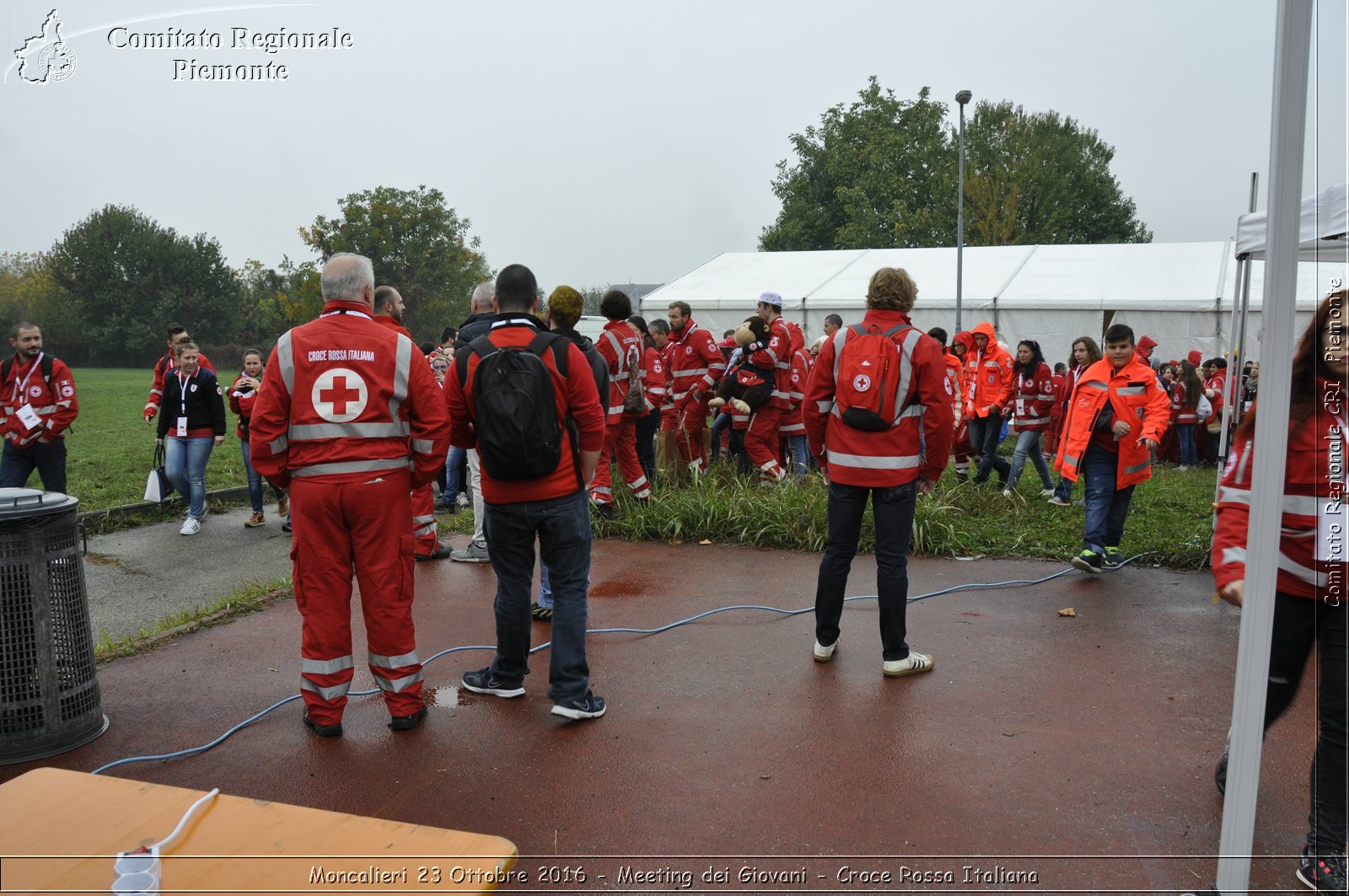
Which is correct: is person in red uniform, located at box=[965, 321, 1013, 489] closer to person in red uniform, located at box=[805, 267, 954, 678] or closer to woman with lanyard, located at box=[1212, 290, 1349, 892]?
person in red uniform, located at box=[805, 267, 954, 678]

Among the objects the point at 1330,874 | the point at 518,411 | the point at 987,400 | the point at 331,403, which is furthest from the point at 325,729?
the point at 987,400

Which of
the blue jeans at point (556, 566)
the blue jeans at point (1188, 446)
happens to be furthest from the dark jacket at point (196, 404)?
the blue jeans at point (1188, 446)

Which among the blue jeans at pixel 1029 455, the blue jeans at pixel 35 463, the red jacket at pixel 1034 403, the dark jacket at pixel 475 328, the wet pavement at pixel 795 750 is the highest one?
the dark jacket at pixel 475 328

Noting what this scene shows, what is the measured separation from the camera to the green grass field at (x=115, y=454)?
12388 millimetres

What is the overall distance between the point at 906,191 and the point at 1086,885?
48761mm

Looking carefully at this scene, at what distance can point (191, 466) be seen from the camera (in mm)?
10086

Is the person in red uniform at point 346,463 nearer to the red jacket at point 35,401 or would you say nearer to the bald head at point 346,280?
the bald head at point 346,280

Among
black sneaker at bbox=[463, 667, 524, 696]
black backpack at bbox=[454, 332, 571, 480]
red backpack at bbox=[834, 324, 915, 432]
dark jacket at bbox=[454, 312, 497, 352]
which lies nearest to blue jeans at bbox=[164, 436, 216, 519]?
dark jacket at bbox=[454, 312, 497, 352]

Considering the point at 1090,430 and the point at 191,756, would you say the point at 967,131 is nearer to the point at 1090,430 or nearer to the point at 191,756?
the point at 1090,430

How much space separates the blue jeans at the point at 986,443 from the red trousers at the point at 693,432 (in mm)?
3417

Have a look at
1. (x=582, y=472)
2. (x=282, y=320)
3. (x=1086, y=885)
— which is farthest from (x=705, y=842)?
(x=282, y=320)

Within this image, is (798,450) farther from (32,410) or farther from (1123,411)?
(32,410)

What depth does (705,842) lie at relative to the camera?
3418mm

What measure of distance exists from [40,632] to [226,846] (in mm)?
2910
